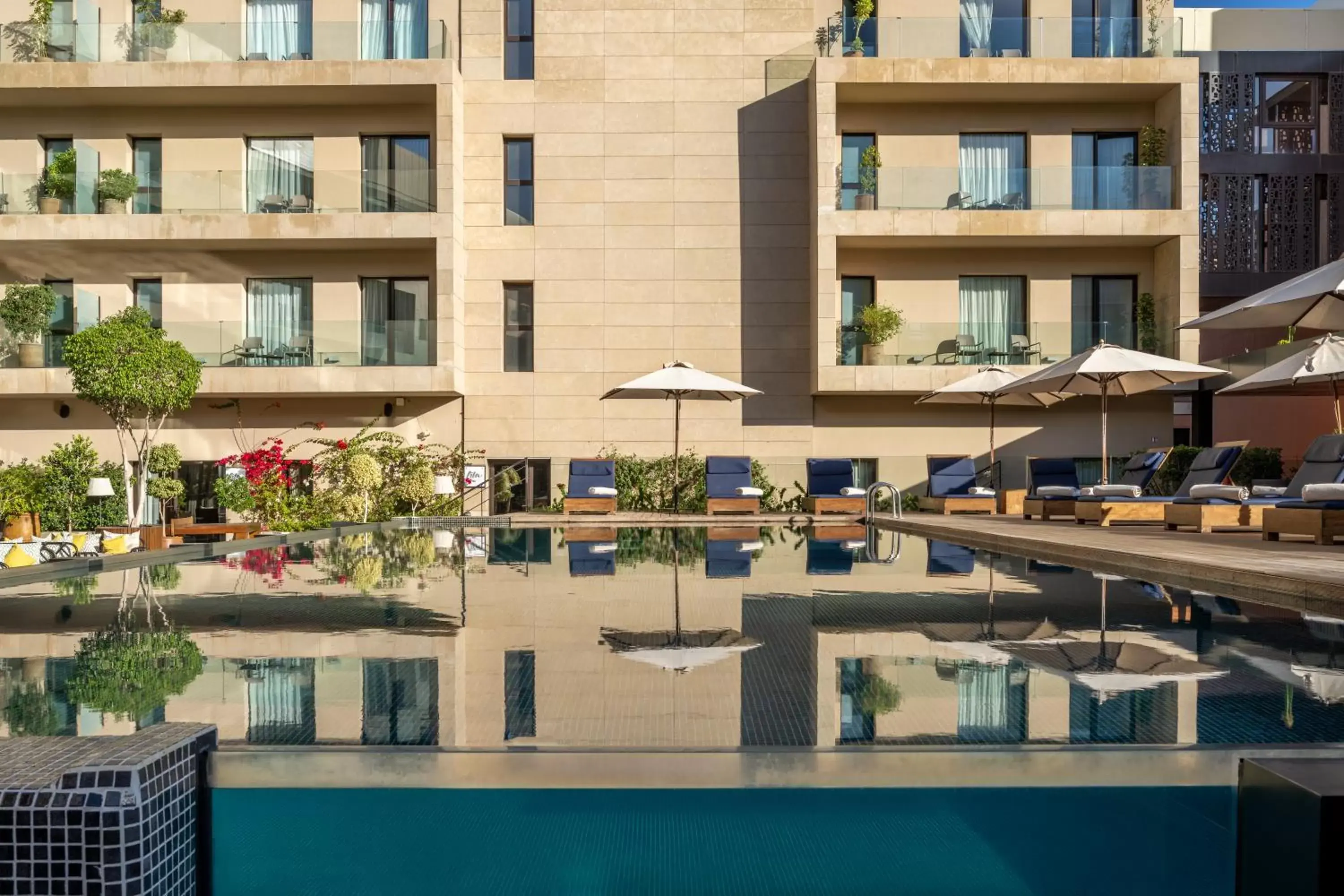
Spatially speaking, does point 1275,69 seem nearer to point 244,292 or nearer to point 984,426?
point 984,426

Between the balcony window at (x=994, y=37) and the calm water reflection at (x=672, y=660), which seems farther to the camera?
the balcony window at (x=994, y=37)

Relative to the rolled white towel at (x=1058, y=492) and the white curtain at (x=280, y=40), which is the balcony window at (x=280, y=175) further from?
the rolled white towel at (x=1058, y=492)

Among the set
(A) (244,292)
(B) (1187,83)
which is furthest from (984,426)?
(A) (244,292)

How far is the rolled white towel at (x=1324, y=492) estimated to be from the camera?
888 cm

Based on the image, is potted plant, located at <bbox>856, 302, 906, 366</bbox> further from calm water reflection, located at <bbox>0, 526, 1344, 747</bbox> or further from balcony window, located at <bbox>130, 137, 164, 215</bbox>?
balcony window, located at <bbox>130, 137, 164, 215</bbox>

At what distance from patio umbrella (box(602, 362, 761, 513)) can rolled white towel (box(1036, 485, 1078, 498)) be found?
15.8 feet

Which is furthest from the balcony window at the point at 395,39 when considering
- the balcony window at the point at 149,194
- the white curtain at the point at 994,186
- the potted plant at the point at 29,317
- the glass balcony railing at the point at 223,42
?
the white curtain at the point at 994,186

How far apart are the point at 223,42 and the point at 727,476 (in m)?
12.1

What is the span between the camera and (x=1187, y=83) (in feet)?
62.3

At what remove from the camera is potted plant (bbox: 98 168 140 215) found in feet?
61.7

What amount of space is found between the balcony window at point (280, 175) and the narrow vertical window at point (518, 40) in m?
4.07

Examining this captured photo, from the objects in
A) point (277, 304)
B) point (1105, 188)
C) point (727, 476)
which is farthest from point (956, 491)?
point (277, 304)

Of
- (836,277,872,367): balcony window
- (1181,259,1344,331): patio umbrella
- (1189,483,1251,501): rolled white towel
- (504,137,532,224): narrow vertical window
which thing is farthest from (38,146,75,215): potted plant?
(1189,483,1251,501): rolled white towel

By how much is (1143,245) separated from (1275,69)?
21.1 feet
